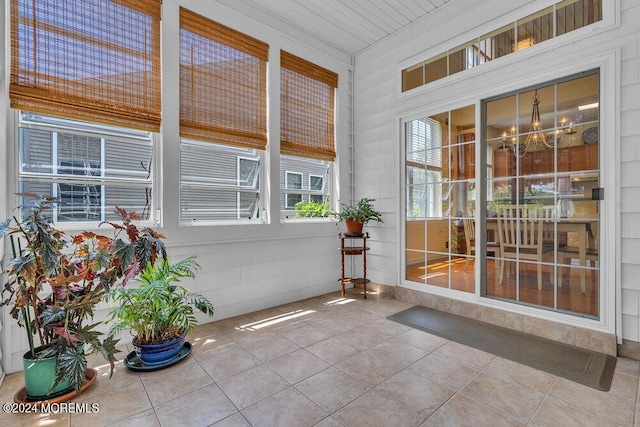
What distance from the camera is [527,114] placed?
2957 mm

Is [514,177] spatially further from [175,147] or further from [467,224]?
[175,147]

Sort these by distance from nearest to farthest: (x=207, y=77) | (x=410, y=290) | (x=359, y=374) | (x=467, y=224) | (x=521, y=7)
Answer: (x=359, y=374) < (x=521, y=7) < (x=207, y=77) < (x=467, y=224) < (x=410, y=290)

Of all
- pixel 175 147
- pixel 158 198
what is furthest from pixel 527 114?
pixel 158 198

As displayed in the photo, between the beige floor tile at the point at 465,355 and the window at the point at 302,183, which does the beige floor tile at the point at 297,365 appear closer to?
the beige floor tile at the point at 465,355

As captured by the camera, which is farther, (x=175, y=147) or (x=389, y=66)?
(x=389, y=66)

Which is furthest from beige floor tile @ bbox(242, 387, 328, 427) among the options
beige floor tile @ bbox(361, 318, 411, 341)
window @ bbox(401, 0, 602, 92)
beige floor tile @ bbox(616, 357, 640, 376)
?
window @ bbox(401, 0, 602, 92)

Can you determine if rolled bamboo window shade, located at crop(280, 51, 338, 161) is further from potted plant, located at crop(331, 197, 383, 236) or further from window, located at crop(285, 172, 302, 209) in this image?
potted plant, located at crop(331, 197, 383, 236)

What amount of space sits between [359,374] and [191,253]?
76.0 inches

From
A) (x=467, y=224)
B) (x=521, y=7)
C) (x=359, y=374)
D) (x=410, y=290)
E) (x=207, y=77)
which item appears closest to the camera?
(x=359, y=374)

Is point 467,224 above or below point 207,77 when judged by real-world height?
below

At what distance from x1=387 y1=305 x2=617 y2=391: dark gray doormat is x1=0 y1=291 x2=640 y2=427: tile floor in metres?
0.10

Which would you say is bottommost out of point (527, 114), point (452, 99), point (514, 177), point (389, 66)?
point (514, 177)

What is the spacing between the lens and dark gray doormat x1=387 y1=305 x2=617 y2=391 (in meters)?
2.16

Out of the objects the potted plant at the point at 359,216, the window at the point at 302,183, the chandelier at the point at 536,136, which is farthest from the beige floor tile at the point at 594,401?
the window at the point at 302,183
